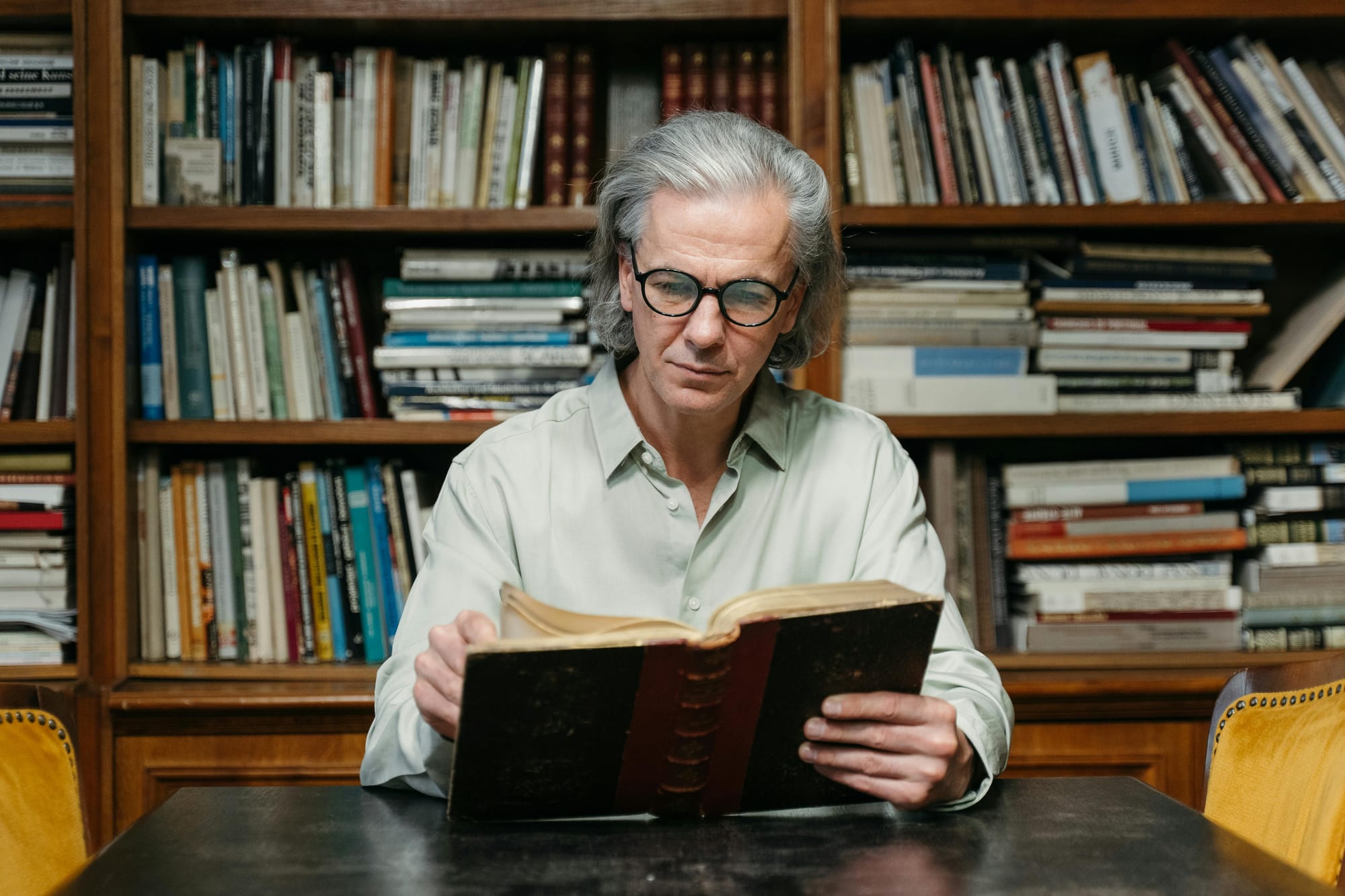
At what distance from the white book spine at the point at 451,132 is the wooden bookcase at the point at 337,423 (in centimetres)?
9

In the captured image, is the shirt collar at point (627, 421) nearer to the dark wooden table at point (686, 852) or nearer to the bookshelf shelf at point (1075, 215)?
the dark wooden table at point (686, 852)

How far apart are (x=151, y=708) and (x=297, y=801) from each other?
1.04 meters

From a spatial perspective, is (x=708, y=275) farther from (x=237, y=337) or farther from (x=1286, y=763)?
(x=237, y=337)

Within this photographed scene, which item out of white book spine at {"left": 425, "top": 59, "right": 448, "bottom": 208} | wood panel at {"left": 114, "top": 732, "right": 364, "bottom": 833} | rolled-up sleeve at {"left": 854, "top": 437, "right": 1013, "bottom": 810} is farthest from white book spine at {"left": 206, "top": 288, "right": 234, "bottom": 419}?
rolled-up sleeve at {"left": 854, "top": 437, "right": 1013, "bottom": 810}

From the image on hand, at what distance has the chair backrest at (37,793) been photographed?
3.29 feet

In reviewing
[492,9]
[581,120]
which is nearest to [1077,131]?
[581,120]

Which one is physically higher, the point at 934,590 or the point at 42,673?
the point at 934,590

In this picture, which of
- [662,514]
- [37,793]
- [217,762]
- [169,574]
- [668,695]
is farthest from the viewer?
[169,574]

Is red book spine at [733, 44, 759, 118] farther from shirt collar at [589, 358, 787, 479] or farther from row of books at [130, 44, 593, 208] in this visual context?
shirt collar at [589, 358, 787, 479]

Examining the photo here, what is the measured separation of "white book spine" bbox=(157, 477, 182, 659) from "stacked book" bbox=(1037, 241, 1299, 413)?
62.1 inches

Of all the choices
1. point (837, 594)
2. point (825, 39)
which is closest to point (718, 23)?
point (825, 39)

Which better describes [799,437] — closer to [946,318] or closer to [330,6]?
[946,318]

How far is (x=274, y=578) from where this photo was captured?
195 centimetres

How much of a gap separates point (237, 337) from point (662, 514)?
1.04 metres
